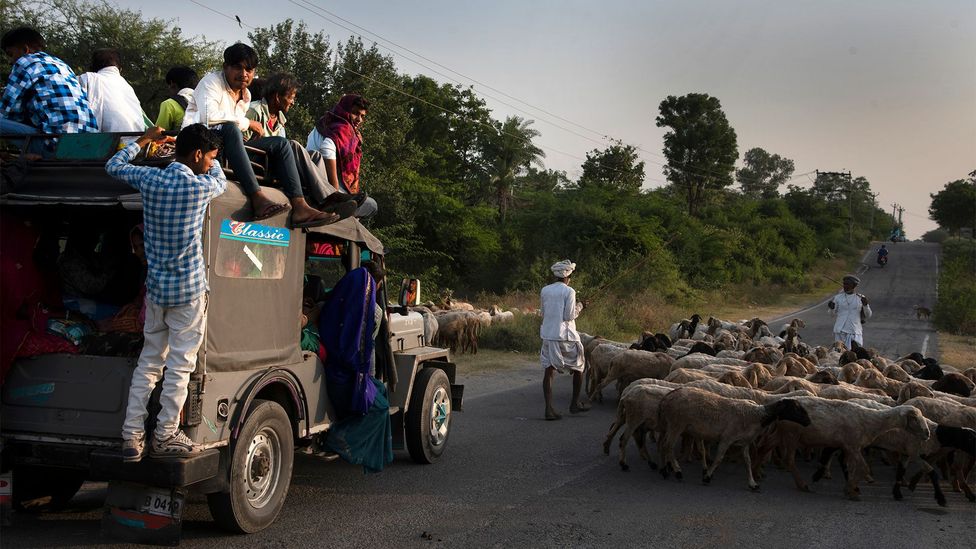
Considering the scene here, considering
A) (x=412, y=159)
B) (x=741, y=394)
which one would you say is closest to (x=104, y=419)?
(x=741, y=394)

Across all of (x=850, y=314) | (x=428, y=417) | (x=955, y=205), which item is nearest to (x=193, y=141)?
(x=428, y=417)

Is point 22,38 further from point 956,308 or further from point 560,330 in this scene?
point 956,308

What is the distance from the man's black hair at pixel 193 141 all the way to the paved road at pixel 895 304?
18.9 m

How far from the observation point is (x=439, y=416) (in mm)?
8203

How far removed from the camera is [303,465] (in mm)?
7785

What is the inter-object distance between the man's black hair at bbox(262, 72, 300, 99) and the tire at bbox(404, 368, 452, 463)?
3.02 metres

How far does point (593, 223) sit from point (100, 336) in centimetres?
3128

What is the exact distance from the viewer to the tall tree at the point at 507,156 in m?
A: 41.7

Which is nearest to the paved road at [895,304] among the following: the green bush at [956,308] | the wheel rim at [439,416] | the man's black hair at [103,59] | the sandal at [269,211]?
the green bush at [956,308]

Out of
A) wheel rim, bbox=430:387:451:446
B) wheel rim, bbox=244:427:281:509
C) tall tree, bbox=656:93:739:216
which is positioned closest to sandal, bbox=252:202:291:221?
wheel rim, bbox=244:427:281:509

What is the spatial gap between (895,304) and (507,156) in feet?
68.0

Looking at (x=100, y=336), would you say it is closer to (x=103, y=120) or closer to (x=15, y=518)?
(x=15, y=518)

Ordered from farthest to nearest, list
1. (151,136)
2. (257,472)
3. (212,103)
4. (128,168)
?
(212,103) < (257,472) < (151,136) < (128,168)

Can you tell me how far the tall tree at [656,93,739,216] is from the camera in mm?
57625
